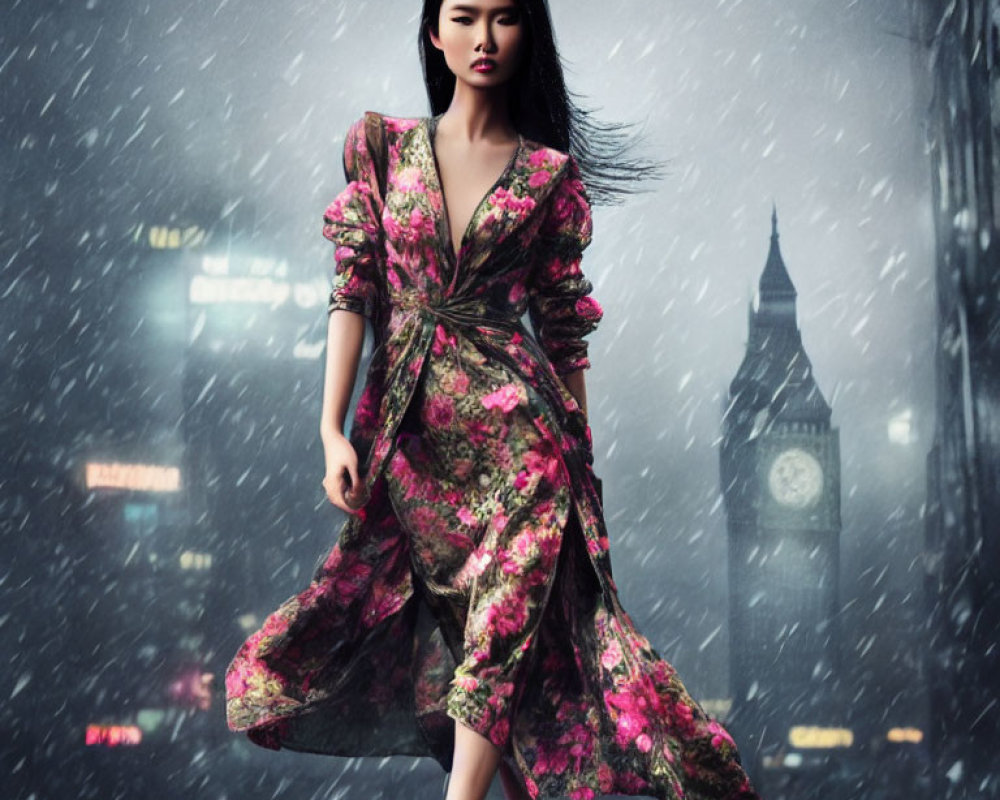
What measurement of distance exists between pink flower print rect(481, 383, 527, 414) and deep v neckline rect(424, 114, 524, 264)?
22cm

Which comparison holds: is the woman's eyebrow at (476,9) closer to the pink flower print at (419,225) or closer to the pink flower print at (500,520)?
the pink flower print at (419,225)

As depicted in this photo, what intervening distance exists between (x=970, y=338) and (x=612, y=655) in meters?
5.40

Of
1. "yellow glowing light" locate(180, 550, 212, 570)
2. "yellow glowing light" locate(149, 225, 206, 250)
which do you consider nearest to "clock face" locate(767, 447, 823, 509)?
"yellow glowing light" locate(180, 550, 212, 570)

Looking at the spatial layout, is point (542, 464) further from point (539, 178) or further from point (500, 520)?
point (539, 178)

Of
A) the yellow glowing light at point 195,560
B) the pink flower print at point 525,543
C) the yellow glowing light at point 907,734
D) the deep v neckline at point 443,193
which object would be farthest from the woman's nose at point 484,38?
the yellow glowing light at point 195,560

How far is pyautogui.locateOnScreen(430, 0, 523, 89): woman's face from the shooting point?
2154 millimetres

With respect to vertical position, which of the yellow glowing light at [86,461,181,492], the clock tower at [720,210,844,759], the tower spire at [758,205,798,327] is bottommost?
the clock tower at [720,210,844,759]

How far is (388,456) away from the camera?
85.3 inches

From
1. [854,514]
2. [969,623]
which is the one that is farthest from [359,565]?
[854,514]

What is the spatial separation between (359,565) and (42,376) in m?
9.72

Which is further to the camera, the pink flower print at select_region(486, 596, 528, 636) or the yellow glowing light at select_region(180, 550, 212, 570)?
the yellow glowing light at select_region(180, 550, 212, 570)

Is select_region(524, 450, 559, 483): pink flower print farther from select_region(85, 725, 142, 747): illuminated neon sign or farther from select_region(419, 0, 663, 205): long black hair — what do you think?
select_region(85, 725, 142, 747): illuminated neon sign

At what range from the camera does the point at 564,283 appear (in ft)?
7.50

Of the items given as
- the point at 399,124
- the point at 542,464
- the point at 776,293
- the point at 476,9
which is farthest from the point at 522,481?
the point at 776,293
